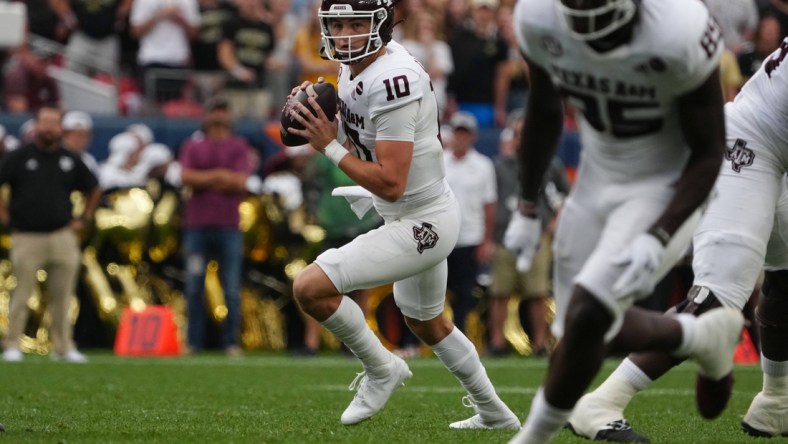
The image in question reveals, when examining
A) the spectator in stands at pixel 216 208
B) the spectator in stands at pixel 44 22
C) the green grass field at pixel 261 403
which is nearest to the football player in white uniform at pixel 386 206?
the green grass field at pixel 261 403

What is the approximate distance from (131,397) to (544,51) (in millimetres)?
3847

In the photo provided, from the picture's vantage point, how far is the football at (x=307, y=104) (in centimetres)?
550

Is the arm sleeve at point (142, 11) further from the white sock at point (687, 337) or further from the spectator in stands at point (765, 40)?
the white sock at point (687, 337)

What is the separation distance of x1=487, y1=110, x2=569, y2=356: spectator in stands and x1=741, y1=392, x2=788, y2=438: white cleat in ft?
19.4

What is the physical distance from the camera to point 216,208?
11352 mm

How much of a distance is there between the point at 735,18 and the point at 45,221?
A: 761cm

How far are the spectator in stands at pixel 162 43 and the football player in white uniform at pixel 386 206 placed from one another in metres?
8.03

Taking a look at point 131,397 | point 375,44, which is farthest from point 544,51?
point 131,397

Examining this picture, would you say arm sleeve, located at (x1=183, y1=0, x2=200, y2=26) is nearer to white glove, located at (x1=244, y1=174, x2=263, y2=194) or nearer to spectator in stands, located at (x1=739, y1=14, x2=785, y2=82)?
white glove, located at (x1=244, y1=174, x2=263, y2=194)

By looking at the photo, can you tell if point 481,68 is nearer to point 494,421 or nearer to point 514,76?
point 514,76

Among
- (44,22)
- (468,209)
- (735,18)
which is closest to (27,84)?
(44,22)

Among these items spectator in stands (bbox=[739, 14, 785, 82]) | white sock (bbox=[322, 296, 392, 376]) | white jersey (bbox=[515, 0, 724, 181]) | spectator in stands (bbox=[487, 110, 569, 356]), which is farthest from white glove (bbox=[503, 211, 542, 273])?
spectator in stands (bbox=[739, 14, 785, 82])

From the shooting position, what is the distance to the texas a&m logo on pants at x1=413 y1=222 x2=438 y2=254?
18.2 ft

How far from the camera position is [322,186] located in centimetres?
1134
